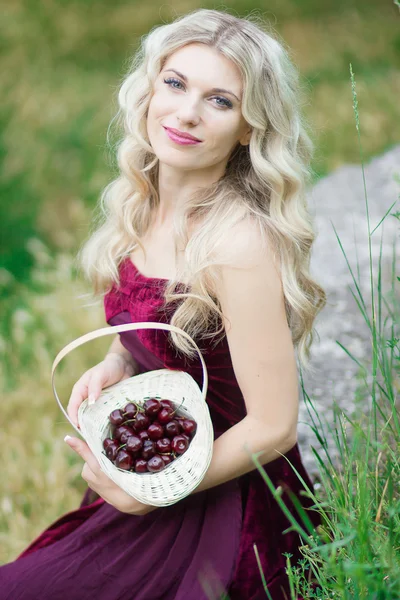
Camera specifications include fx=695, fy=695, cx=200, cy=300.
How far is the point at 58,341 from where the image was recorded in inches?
161

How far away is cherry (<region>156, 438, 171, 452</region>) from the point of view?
177cm

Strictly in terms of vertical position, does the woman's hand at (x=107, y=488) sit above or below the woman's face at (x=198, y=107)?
below

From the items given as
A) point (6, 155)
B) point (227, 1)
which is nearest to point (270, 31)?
point (6, 155)

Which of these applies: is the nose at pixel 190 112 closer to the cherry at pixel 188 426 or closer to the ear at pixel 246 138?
the ear at pixel 246 138

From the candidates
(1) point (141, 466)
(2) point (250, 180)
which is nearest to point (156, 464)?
(1) point (141, 466)

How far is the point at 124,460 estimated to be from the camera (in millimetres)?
1753

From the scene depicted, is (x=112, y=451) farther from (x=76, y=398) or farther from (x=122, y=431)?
(x=76, y=398)

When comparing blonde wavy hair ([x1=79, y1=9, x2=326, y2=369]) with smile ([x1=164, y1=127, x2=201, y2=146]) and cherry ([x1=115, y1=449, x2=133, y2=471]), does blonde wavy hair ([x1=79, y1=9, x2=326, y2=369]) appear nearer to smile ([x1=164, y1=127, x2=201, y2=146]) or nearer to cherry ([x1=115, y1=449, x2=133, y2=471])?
smile ([x1=164, y1=127, x2=201, y2=146])

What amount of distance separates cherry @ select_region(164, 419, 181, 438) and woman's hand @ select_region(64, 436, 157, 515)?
0.66 ft

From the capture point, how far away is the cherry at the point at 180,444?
1.76 m

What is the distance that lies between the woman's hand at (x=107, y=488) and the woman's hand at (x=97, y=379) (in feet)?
0.27

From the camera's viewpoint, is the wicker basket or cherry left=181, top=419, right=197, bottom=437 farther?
cherry left=181, top=419, right=197, bottom=437

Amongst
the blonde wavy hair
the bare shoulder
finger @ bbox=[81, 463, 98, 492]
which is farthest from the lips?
finger @ bbox=[81, 463, 98, 492]

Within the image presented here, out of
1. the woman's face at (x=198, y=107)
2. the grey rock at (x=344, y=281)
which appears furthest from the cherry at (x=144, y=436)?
the woman's face at (x=198, y=107)
